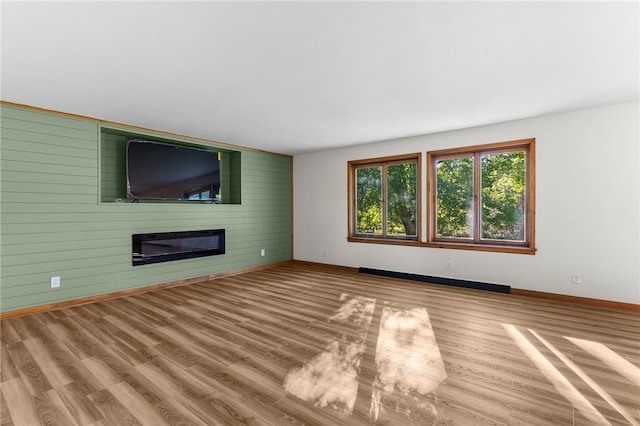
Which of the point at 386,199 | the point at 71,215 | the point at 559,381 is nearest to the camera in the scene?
the point at 559,381

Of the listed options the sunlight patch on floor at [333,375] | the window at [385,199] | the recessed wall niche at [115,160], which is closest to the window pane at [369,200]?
the window at [385,199]

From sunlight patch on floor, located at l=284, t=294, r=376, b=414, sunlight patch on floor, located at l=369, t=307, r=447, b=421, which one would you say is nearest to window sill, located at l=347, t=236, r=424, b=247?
sunlight patch on floor, located at l=369, t=307, r=447, b=421

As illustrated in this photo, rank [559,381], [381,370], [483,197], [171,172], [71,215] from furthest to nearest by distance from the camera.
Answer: [171,172] < [483,197] < [71,215] < [381,370] < [559,381]

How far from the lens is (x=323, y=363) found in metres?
2.43

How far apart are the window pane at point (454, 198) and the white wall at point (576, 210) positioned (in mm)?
299

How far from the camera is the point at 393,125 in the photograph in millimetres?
4637

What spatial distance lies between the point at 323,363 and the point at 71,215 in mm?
3804

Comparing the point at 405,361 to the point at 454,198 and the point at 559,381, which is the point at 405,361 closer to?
the point at 559,381

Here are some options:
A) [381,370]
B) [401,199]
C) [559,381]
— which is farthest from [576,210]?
[381,370]

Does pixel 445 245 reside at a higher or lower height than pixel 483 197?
lower

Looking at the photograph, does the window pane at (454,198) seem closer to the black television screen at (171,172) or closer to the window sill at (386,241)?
the window sill at (386,241)

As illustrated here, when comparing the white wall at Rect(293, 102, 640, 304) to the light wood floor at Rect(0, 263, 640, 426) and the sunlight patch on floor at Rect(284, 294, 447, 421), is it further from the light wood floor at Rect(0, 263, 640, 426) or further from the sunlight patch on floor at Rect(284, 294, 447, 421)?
the sunlight patch on floor at Rect(284, 294, 447, 421)

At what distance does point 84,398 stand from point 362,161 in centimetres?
523

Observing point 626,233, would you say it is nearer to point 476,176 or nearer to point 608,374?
point 476,176
